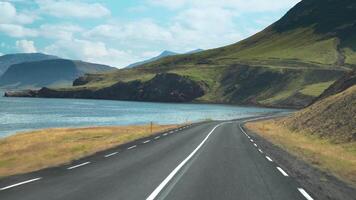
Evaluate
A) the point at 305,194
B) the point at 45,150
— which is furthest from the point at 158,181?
the point at 45,150

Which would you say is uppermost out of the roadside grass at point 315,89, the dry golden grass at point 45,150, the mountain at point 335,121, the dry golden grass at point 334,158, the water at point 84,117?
the roadside grass at point 315,89

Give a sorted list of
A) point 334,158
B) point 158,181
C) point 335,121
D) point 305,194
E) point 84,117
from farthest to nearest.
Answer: point 84,117 < point 335,121 < point 334,158 < point 158,181 < point 305,194

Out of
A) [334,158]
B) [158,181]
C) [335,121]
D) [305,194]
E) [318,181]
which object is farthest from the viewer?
[335,121]

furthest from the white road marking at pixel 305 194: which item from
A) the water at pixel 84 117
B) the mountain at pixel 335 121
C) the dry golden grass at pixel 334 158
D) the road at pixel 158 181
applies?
the water at pixel 84 117

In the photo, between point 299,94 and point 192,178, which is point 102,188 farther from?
point 299,94

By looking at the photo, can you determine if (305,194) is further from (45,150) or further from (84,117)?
(84,117)

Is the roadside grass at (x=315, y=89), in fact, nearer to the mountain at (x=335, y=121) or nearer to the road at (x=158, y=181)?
the mountain at (x=335, y=121)

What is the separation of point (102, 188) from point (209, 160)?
393 inches

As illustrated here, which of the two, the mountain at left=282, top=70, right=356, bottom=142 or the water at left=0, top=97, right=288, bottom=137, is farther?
the water at left=0, top=97, right=288, bottom=137

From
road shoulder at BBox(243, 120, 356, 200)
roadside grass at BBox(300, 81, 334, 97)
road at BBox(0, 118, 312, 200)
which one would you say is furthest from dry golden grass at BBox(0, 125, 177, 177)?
roadside grass at BBox(300, 81, 334, 97)

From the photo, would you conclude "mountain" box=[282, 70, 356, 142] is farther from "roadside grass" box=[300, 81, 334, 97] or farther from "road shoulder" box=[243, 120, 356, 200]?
"roadside grass" box=[300, 81, 334, 97]

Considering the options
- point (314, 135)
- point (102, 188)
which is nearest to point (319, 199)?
point (102, 188)

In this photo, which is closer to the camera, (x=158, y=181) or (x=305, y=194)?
A: (x=305, y=194)

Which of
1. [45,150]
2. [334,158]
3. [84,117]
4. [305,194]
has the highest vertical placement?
[305,194]
